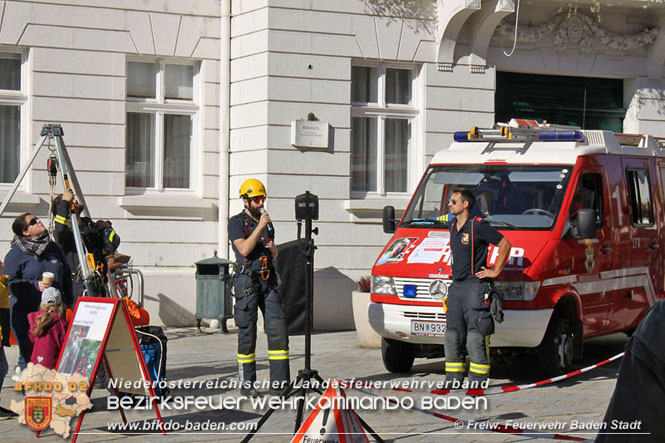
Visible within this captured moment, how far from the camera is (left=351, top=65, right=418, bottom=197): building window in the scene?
1583cm

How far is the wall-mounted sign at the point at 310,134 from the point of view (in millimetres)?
14898

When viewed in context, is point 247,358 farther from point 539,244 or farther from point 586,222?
point 586,222

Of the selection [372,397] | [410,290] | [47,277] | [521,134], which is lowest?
[372,397]

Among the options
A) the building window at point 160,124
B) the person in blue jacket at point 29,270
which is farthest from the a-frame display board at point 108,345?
the building window at point 160,124

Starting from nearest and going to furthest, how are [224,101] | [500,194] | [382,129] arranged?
[500,194], [224,101], [382,129]

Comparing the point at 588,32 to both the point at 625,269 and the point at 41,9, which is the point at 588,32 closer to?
the point at 625,269

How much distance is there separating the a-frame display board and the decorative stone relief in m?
10.2

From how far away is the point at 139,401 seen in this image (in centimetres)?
823

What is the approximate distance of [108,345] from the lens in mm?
7625

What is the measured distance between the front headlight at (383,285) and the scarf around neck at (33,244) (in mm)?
3356

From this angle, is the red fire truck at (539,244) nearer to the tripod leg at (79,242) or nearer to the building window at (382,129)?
the tripod leg at (79,242)

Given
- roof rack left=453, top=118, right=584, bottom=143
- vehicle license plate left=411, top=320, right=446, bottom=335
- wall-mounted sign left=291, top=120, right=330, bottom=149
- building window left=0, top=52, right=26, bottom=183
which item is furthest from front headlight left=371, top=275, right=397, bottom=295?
building window left=0, top=52, right=26, bottom=183

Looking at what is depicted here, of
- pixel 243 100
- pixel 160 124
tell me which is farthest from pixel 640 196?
pixel 160 124

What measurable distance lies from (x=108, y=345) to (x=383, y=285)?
363 centimetres
